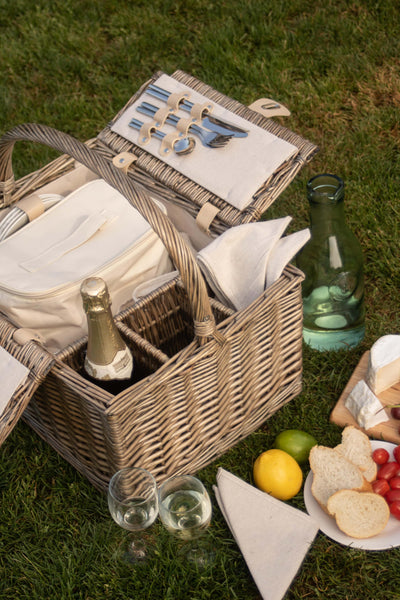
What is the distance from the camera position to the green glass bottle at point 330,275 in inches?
78.1

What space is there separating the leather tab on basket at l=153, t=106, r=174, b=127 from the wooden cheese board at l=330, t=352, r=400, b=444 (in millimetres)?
925

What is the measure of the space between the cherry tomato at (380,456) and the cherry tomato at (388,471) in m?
0.03

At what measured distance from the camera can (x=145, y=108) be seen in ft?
7.41

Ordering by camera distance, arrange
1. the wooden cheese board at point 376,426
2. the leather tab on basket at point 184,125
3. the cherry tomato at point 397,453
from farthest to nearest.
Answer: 1. the leather tab on basket at point 184,125
2. the wooden cheese board at point 376,426
3. the cherry tomato at point 397,453

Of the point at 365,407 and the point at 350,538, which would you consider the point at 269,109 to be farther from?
the point at 350,538

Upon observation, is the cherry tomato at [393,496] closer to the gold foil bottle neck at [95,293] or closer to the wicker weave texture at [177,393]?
the wicker weave texture at [177,393]

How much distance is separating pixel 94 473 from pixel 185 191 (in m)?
0.83

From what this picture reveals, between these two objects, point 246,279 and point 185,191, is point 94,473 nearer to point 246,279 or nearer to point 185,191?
point 246,279

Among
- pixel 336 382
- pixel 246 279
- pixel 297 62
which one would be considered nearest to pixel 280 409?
pixel 336 382

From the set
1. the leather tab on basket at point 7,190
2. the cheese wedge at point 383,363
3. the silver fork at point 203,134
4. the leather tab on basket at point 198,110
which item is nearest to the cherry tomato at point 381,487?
the cheese wedge at point 383,363

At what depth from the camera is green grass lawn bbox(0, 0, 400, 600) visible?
1712mm

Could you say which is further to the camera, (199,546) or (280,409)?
(280,409)

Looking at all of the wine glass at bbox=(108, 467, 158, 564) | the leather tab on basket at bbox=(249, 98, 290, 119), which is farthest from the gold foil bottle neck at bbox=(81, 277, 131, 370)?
the leather tab on basket at bbox=(249, 98, 290, 119)

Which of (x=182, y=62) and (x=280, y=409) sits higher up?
(x=182, y=62)
